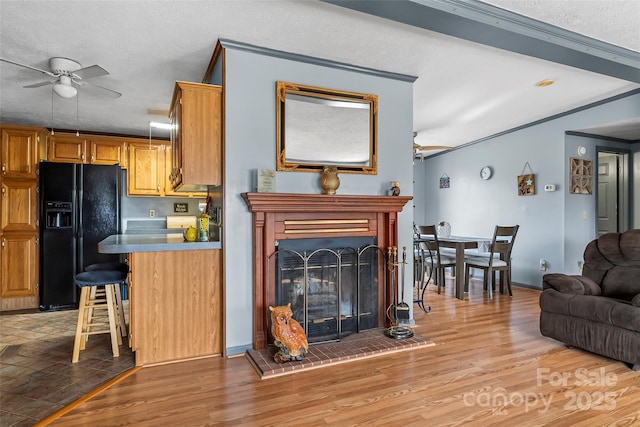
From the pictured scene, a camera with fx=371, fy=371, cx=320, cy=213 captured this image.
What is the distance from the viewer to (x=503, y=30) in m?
2.57

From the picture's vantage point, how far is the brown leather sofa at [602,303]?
2.70m

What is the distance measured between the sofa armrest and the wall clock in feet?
10.9

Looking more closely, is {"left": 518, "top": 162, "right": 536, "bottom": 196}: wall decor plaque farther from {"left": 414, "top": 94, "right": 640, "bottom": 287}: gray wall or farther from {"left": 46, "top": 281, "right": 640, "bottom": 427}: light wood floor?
{"left": 46, "top": 281, "right": 640, "bottom": 427}: light wood floor

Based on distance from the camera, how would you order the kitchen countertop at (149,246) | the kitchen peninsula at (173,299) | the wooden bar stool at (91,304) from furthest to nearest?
the wooden bar stool at (91,304)
the kitchen peninsula at (173,299)
the kitchen countertop at (149,246)

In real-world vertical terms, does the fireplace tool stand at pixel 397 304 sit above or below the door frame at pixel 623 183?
below

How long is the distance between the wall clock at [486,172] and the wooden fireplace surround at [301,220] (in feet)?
11.7

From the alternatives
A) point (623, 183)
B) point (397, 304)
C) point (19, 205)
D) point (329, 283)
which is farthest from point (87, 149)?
point (623, 183)

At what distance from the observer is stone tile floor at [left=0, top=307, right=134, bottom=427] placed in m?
2.18

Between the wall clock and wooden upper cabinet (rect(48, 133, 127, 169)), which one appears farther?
the wall clock

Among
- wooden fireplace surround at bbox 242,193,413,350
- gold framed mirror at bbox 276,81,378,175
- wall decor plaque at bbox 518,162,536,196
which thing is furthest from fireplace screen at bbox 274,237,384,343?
wall decor plaque at bbox 518,162,536,196

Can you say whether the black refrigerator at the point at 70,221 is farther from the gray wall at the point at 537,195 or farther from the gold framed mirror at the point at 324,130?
the gray wall at the point at 537,195

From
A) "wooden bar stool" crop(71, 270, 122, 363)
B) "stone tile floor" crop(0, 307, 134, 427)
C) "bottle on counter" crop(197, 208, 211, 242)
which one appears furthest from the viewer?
"bottle on counter" crop(197, 208, 211, 242)

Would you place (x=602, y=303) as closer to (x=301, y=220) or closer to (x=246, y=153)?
(x=301, y=220)

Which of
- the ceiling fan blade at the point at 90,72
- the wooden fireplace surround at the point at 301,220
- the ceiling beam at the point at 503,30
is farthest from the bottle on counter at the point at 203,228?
the ceiling beam at the point at 503,30
